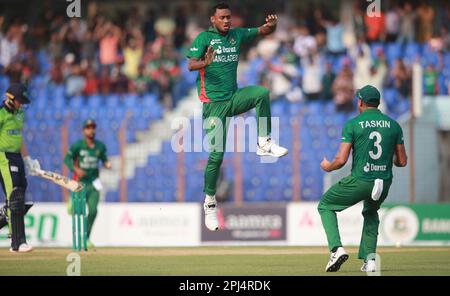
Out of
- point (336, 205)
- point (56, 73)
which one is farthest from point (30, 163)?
point (56, 73)

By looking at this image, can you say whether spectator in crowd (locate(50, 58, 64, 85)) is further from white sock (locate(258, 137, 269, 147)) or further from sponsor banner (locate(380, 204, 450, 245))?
white sock (locate(258, 137, 269, 147))

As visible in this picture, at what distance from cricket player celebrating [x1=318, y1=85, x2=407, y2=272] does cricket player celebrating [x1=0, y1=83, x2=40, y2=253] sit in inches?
205

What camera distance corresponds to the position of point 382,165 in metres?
13.9

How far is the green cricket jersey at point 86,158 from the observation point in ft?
67.2

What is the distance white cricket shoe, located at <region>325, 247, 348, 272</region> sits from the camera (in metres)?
13.7

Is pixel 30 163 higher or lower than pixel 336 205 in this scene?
higher

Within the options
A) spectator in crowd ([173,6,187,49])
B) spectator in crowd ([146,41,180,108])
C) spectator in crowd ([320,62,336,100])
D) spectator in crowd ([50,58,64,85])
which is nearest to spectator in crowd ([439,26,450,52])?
spectator in crowd ([320,62,336,100])

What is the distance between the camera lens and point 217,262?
1581 cm

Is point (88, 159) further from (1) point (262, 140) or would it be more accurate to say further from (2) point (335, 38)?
(2) point (335, 38)

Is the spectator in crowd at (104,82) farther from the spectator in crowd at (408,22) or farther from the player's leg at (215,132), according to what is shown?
the player's leg at (215,132)

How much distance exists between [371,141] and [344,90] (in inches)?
489

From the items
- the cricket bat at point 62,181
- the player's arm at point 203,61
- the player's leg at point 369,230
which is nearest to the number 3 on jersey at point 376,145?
the player's leg at point 369,230
